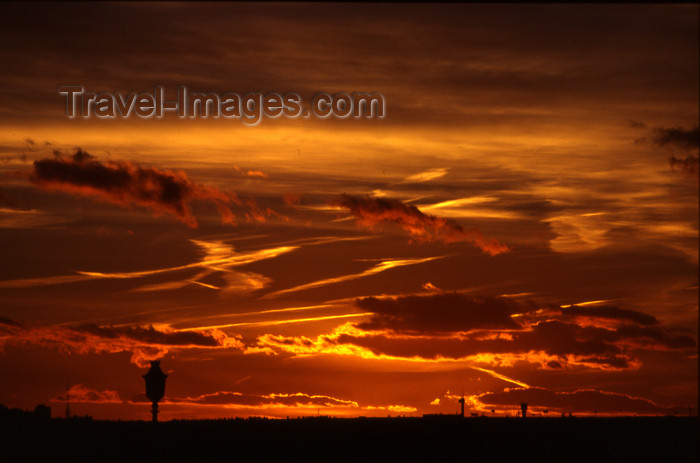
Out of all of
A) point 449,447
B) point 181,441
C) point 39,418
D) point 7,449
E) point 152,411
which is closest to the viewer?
point 152,411

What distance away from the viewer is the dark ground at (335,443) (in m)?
141

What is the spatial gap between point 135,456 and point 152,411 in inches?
964

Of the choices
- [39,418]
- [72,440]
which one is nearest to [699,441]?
[72,440]

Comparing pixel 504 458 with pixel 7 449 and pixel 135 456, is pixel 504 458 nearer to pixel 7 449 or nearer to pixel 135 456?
pixel 135 456

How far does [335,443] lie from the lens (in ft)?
557

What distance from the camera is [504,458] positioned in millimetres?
154750

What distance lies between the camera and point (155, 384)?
115m

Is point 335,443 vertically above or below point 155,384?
below

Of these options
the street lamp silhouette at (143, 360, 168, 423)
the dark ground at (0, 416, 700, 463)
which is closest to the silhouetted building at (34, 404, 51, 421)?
the dark ground at (0, 416, 700, 463)

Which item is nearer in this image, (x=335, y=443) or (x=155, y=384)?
(x=155, y=384)

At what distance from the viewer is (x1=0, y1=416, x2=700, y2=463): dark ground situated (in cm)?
14062

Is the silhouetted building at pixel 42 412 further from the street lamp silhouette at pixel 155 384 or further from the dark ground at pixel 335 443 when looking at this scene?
the street lamp silhouette at pixel 155 384

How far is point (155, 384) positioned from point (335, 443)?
6056 centimetres

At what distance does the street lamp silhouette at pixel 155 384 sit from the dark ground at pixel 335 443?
16.9 m
